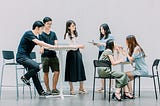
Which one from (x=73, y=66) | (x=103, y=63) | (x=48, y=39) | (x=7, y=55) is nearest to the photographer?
(x=103, y=63)

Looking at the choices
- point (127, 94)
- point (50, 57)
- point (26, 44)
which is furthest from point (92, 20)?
point (127, 94)

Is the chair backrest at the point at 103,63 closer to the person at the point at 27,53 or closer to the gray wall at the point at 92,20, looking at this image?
the person at the point at 27,53

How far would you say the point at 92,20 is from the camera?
771cm

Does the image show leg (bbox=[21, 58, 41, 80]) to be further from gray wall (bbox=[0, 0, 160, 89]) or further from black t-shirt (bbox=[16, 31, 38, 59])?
gray wall (bbox=[0, 0, 160, 89])

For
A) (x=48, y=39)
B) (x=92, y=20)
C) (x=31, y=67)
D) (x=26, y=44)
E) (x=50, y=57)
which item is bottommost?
(x=31, y=67)

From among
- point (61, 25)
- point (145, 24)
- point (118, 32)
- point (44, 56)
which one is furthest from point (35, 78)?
point (145, 24)

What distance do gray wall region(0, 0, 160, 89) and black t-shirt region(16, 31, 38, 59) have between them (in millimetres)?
1743

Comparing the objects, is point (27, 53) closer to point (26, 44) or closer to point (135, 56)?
point (26, 44)

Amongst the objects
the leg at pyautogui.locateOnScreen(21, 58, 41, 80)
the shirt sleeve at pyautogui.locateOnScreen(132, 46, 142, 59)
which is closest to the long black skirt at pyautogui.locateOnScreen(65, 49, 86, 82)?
the leg at pyautogui.locateOnScreen(21, 58, 41, 80)

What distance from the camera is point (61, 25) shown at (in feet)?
25.3

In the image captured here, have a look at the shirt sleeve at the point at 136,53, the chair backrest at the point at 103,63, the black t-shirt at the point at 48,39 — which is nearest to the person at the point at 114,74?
the chair backrest at the point at 103,63

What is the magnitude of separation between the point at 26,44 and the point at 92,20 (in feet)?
7.15

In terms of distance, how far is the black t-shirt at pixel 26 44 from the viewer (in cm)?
587

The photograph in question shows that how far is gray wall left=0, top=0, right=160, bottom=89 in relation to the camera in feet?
25.1
